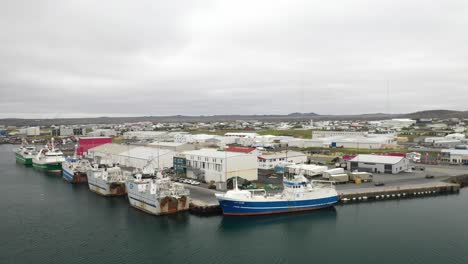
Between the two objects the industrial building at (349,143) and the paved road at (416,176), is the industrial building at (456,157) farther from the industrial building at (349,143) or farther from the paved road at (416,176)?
the industrial building at (349,143)

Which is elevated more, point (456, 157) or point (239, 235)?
point (456, 157)

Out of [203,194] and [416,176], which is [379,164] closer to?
[416,176]

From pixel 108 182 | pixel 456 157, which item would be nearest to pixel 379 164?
pixel 456 157

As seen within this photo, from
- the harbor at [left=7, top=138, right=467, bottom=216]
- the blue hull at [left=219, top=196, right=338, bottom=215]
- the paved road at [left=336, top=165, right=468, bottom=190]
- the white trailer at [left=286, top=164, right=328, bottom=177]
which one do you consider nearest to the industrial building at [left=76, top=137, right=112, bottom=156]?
the harbor at [left=7, top=138, right=467, bottom=216]

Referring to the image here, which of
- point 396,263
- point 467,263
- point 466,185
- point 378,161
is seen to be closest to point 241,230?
point 396,263

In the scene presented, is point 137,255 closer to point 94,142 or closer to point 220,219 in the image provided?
point 220,219

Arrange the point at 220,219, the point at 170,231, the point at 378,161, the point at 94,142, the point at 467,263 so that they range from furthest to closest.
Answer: the point at 94,142 → the point at 378,161 → the point at 220,219 → the point at 170,231 → the point at 467,263

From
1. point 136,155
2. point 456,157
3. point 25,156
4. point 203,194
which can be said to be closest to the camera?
point 203,194
